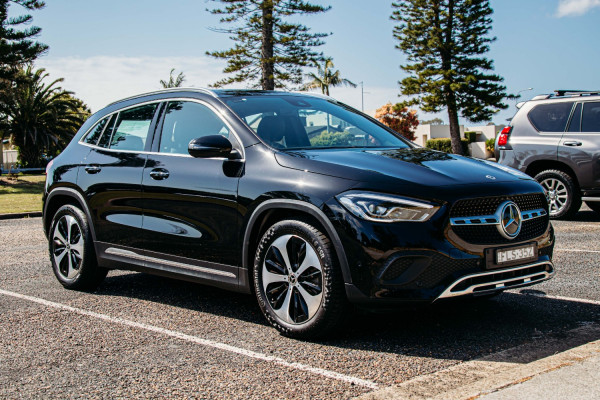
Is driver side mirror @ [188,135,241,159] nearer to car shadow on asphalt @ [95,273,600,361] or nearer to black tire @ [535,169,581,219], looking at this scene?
car shadow on asphalt @ [95,273,600,361]

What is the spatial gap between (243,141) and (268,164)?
0.37 m

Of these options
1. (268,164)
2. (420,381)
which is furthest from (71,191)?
(420,381)

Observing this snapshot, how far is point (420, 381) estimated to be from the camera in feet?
11.6

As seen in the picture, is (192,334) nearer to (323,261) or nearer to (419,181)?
(323,261)

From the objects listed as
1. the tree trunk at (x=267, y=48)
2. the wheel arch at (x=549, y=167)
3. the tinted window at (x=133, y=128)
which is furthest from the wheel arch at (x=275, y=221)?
the tree trunk at (x=267, y=48)

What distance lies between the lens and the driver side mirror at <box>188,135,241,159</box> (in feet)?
15.7

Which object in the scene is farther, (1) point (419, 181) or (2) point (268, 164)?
(2) point (268, 164)

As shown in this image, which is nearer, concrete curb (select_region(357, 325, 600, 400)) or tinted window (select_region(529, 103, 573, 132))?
concrete curb (select_region(357, 325, 600, 400))

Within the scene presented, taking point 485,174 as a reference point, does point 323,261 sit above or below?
below

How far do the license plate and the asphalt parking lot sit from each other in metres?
0.51

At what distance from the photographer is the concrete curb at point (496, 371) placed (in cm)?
333

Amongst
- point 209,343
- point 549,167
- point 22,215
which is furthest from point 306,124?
point 22,215

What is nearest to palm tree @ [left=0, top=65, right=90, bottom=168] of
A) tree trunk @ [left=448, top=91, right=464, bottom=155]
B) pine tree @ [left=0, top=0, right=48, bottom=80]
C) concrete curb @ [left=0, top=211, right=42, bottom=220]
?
pine tree @ [left=0, top=0, right=48, bottom=80]

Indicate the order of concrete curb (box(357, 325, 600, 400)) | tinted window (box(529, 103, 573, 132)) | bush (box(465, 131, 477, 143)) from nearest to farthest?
concrete curb (box(357, 325, 600, 400)) < tinted window (box(529, 103, 573, 132)) < bush (box(465, 131, 477, 143))
